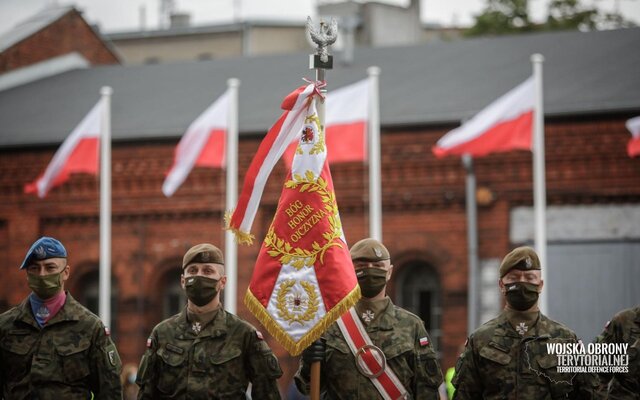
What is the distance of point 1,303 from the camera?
28625mm

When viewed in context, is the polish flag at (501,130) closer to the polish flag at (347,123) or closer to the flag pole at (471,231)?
the polish flag at (347,123)

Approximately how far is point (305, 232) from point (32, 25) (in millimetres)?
27762

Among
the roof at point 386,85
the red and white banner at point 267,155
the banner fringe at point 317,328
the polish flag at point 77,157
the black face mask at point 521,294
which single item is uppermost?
the roof at point 386,85

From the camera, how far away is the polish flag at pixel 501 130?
69.4ft

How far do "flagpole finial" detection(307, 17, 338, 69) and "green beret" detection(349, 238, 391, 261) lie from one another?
4.03ft

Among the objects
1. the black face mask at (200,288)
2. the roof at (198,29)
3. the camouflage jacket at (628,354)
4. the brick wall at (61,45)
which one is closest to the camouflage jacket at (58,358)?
the black face mask at (200,288)

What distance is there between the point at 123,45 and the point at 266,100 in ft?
78.5

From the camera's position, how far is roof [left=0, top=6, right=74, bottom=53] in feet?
111

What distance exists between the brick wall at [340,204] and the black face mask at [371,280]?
16462mm

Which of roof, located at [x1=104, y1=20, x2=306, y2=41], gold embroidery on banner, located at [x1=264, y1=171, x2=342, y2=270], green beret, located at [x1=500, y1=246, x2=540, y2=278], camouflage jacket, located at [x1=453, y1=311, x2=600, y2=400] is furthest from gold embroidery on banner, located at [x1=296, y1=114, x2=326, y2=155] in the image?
roof, located at [x1=104, y1=20, x2=306, y2=41]

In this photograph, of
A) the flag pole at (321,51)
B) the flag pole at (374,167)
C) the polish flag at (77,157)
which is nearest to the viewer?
the flag pole at (321,51)

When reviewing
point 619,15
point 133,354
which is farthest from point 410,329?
point 619,15

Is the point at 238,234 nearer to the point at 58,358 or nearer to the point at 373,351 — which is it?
the point at 373,351

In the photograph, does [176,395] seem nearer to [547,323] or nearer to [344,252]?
[344,252]
